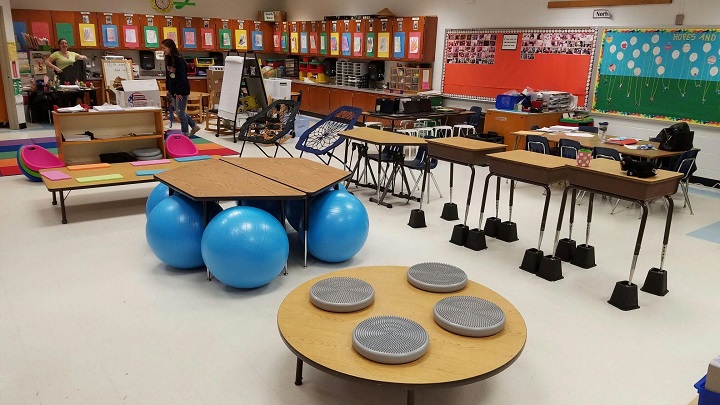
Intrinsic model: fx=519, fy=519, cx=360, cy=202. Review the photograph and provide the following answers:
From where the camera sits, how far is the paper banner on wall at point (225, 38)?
14.2m

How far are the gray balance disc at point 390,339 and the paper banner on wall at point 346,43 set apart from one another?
1078 centimetres

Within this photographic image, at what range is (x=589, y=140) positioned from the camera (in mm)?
6758

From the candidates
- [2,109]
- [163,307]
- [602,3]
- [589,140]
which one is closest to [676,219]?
[589,140]

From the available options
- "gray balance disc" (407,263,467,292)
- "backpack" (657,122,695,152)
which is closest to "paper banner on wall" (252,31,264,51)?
"backpack" (657,122,695,152)

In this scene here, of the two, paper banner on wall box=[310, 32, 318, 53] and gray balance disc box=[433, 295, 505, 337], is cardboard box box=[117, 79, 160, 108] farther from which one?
paper banner on wall box=[310, 32, 318, 53]

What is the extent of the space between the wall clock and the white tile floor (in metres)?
9.76

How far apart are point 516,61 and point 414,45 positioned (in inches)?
95.0

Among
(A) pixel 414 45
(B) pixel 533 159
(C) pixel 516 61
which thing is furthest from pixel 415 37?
(B) pixel 533 159

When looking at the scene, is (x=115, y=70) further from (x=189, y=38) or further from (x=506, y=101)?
(x=506, y=101)

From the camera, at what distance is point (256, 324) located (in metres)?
3.40

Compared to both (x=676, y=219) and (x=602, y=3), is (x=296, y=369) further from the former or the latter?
(x=602, y=3)

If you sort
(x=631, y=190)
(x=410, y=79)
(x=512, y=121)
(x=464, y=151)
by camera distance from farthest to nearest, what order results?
(x=410, y=79), (x=512, y=121), (x=464, y=151), (x=631, y=190)

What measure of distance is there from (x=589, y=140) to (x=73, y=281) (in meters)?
6.05

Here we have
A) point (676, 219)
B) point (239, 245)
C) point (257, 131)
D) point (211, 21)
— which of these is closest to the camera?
point (239, 245)
